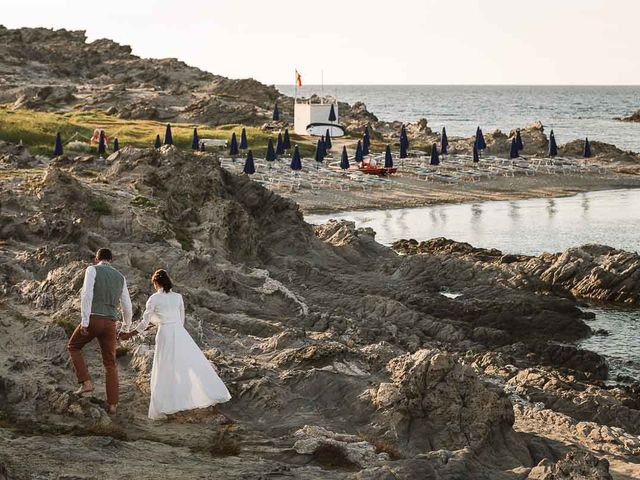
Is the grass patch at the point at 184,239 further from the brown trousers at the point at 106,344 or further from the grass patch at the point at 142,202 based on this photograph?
the brown trousers at the point at 106,344

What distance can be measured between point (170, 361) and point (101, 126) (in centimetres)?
5192

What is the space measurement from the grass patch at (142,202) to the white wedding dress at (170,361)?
45.1 ft

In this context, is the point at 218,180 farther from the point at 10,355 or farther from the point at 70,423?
the point at 70,423

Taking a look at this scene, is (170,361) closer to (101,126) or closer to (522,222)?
(522,222)

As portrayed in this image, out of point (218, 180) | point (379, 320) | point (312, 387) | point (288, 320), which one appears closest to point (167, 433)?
point (312, 387)

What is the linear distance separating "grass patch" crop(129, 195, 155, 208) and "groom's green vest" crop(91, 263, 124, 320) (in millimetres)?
13387

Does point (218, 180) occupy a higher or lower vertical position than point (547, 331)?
higher

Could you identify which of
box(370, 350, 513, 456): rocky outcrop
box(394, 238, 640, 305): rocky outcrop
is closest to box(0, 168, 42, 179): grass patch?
box(394, 238, 640, 305): rocky outcrop

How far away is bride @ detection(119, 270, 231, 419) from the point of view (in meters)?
12.5

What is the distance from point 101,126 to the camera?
6238cm

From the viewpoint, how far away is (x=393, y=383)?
1398 centimetres

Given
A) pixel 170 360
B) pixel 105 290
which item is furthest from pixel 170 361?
pixel 105 290

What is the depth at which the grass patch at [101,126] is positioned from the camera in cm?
5206

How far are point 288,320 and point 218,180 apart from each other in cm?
920
